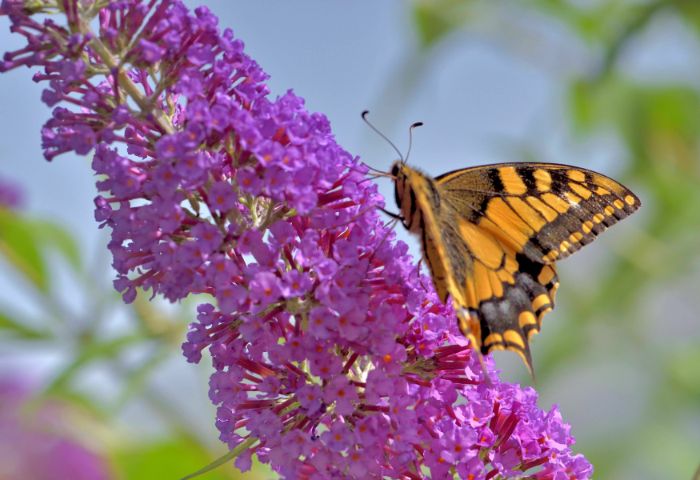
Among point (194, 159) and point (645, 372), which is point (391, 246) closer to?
point (194, 159)

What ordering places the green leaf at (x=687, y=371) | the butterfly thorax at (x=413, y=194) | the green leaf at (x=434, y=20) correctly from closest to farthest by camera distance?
1. the butterfly thorax at (x=413, y=194)
2. the green leaf at (x=687, y=371)
3. the green leaf at (x=434, y=20)

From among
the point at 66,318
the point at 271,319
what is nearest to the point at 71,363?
the point at 66,318

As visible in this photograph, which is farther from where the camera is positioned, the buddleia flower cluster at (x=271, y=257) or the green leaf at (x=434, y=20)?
the green leaf at (x=434, y=20)

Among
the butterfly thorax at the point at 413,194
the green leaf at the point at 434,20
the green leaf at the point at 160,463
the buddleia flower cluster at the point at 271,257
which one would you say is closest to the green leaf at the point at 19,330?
the green leaf at the point at 160,463

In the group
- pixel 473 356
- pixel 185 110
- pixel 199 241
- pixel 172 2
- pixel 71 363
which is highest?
pixel 71 363

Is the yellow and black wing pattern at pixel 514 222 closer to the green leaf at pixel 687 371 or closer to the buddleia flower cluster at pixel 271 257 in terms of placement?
the buddleia flower cluster at pixel 271 257

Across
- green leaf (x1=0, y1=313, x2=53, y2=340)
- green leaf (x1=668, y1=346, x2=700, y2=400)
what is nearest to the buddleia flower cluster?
green leaf (x1=0, y1=313, x2=53, y2=340)

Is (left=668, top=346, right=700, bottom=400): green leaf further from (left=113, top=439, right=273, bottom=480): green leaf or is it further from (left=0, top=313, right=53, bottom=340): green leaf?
(left=0, top=313, right=53, bottom=340): green leaf
